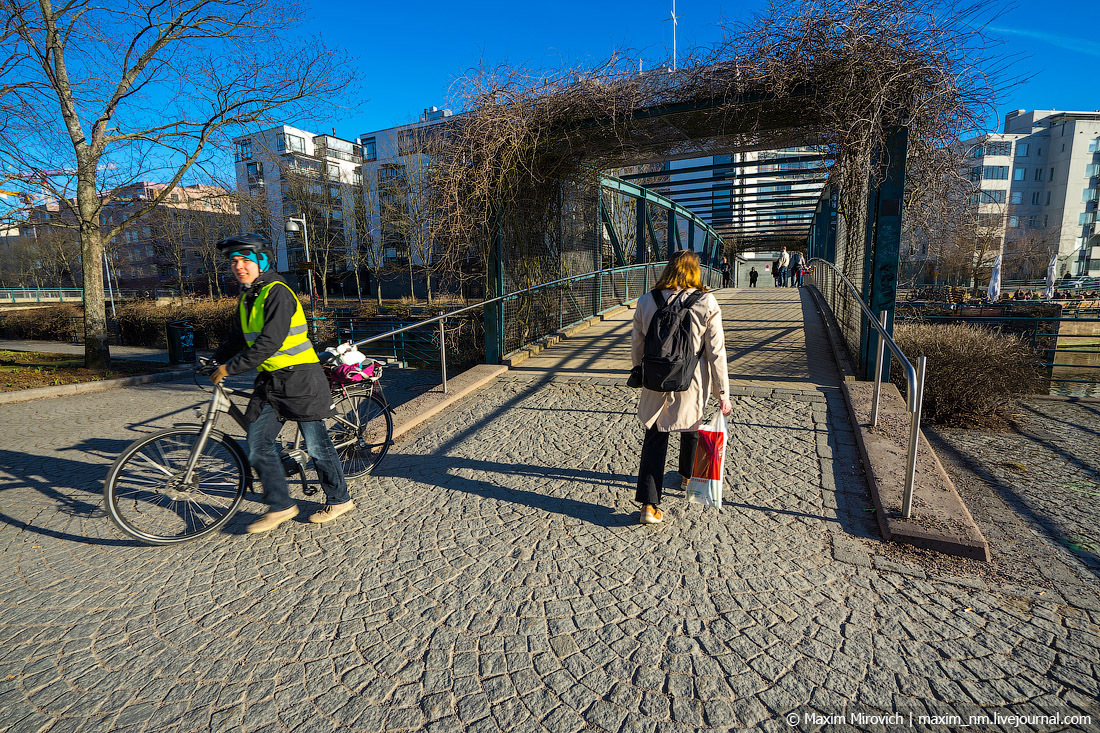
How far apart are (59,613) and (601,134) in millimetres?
6769

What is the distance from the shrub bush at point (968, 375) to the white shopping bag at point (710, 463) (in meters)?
4.38

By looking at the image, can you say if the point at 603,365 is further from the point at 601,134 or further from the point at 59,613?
the point at 59,613

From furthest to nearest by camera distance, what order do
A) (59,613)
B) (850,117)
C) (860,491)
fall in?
(850,117), (860,491), (59,613)

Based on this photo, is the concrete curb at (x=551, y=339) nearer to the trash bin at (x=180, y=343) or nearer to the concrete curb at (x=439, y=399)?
the concrete curb at (x=439, y=399)

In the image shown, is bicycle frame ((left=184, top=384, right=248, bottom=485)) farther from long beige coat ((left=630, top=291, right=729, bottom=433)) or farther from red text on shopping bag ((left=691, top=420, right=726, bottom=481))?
red text on shopping bag ((left=691, top=420, right=726, bottom=481))

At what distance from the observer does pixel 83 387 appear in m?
8.80

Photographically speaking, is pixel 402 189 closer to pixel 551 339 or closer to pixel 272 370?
pixel 551 339

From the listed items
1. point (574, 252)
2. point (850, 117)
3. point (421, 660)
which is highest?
point (850, 117)

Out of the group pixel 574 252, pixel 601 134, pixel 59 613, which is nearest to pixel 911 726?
pixel 59 613

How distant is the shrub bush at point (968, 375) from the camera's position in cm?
598

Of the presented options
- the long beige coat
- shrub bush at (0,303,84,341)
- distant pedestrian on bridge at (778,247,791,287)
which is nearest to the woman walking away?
the long beige coat

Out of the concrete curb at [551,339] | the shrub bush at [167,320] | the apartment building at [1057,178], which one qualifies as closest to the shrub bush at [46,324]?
the shrub bush at [167,320]

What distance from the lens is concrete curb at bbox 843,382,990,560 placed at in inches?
113

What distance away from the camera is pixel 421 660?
2201mm
